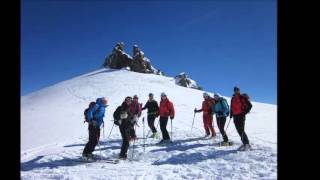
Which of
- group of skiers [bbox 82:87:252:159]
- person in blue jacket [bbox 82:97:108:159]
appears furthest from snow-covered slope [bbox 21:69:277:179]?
person in blue jacket [bbox 82:97:108:159]

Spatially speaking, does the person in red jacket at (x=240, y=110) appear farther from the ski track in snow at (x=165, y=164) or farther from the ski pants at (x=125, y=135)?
the ski pants at (x=125, y=135)

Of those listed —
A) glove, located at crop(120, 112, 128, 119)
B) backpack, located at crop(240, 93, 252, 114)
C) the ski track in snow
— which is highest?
backpack, located at crop(240, 93, 252, 114)

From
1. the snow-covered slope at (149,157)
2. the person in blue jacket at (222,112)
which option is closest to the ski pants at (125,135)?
the snow-covered slope at (149,157)

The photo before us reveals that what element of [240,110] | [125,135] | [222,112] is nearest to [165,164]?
[125,135]

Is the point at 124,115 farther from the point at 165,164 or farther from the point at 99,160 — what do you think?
the point at 165,164

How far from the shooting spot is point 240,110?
44.1ft

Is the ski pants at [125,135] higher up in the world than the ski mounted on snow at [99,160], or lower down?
higher up

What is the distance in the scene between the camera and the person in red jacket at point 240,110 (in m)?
13.4

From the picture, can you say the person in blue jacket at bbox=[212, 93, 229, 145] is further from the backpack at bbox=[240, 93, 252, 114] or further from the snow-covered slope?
the backpack at bbox=[240, 93, 252, 114]

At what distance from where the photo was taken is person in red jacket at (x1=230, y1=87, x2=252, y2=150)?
→ 13367mm
